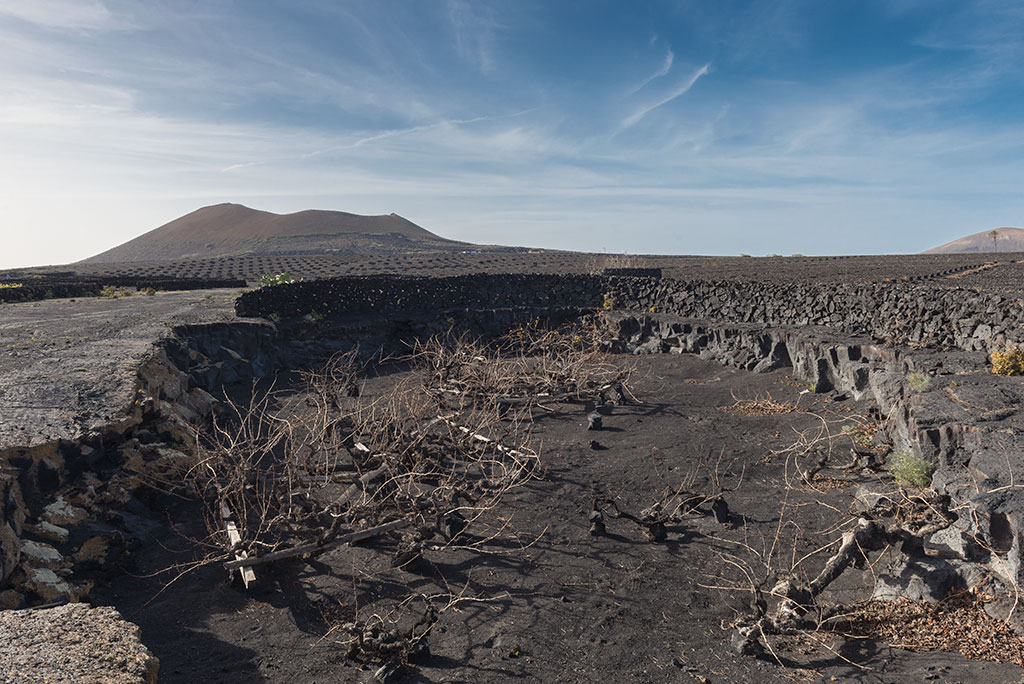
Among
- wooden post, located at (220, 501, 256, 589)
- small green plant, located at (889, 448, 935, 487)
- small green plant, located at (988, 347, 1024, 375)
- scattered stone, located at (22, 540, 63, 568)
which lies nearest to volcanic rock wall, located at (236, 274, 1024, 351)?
small green plant, located at (988, 347, 1024, 375)

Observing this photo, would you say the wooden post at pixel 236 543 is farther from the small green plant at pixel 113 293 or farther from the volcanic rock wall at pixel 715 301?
the small green plant at pixel 113 293

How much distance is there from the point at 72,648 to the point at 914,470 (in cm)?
777

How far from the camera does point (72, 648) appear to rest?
12.4 ft

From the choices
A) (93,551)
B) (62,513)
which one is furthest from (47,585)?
(62,513)

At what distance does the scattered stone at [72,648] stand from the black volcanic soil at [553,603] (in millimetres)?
984

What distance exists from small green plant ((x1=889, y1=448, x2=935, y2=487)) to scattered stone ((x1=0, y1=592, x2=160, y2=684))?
733 centimetres

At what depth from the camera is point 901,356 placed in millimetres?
10805

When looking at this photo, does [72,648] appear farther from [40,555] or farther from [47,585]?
[40,555]

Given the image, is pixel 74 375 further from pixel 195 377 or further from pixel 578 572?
pixel 578 572

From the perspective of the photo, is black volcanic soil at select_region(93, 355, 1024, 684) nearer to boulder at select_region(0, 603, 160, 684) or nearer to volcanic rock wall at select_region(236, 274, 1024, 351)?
boulder at select_region(0, 603, 160, 684)

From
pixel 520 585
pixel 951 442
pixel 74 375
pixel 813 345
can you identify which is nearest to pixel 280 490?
pixel 520 585

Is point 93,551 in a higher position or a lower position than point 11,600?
lower

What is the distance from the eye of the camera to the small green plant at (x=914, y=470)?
694cm

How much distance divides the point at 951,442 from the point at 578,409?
7234 millimetres
